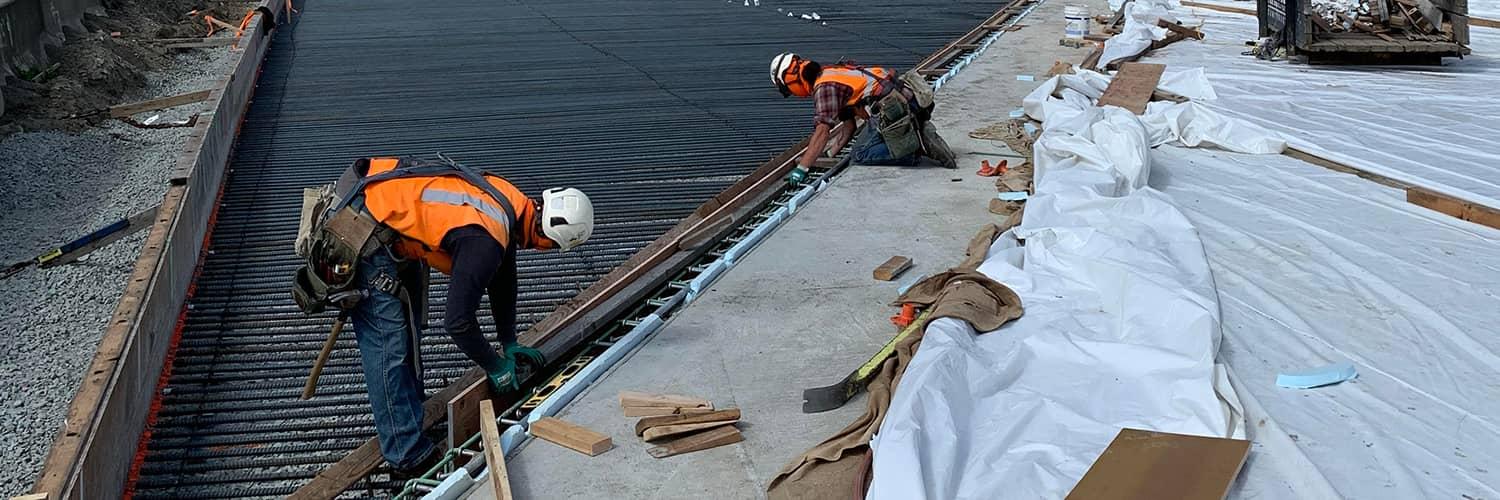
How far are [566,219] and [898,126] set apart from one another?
12.8ft

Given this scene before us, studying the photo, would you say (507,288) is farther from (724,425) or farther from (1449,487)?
(1449,487)

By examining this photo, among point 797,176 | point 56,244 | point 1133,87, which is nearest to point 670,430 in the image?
point 797,176

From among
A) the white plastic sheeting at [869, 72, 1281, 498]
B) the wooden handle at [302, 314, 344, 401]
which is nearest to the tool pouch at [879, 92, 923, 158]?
the white plastic sheeting at [869, 72, 1281, 498]

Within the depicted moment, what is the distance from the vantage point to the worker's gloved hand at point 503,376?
4.41m

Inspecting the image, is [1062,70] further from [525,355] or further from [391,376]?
[391,376]

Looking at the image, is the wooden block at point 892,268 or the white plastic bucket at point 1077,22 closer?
the wooden block at point 892,268

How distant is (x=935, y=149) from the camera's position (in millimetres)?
7824

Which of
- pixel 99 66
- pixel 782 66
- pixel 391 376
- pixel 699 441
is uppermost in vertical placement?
pixel 99 66

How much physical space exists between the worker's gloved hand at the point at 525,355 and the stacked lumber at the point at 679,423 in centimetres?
44

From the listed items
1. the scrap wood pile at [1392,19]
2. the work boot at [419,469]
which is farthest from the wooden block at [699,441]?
the scrap wood pile at [1392,19]

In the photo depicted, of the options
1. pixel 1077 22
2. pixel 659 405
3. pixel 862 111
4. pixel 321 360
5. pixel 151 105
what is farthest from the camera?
pixel 1077 22

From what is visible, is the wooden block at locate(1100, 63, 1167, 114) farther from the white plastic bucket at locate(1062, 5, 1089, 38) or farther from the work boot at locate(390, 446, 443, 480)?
the work boot at locate(390, 446, 443, 480)

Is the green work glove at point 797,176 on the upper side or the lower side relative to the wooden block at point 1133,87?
lower

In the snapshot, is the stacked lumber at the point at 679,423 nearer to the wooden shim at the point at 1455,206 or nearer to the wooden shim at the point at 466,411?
the wooden shim at the point at 466,411
